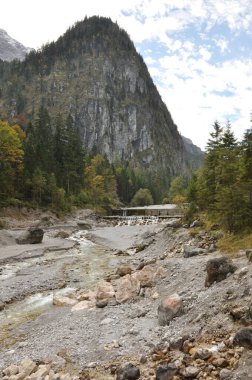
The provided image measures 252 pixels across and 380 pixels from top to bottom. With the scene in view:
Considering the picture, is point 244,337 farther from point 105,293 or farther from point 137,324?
point 105,293

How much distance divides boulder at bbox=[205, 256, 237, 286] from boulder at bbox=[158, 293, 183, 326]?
1920 mm

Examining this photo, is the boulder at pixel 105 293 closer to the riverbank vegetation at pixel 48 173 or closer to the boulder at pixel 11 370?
the boulder at pixel 11 370

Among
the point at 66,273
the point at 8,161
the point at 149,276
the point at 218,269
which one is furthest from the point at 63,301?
the point at 8,161

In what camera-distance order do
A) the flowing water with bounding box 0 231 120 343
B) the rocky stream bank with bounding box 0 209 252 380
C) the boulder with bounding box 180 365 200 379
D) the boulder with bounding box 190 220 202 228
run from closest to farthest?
the boulder with bounding box 180 365 200 379 → the rocky stream bank with bounding box 0 209 252 380 → the flowing water with bounding box 0 231 120 343 → the boulder with bounding box 190 220 202 228

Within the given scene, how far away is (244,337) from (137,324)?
5663 mm

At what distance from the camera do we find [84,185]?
4227 inches

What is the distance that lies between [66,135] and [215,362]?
341 feet

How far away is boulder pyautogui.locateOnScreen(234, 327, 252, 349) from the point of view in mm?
8953

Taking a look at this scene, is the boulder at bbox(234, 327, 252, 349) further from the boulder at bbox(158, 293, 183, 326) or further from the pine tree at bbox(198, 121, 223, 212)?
the pine tree at bbox(198, 121, 223, 212)

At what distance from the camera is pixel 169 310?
13258 millimetres

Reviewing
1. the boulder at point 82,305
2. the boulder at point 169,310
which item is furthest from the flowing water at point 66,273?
the boulder at point 169,310

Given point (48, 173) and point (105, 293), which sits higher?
point (48, 173)

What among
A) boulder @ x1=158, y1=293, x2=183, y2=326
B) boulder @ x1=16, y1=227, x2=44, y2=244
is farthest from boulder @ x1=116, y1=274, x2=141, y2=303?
boulder @ x1=16, y1=227, x2=44, y2=244

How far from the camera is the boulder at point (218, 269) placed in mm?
14500
